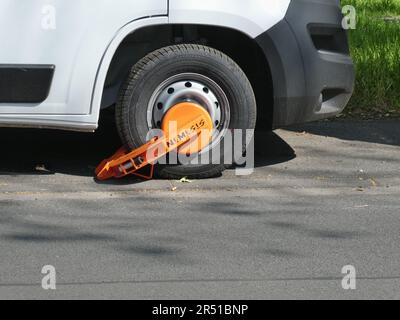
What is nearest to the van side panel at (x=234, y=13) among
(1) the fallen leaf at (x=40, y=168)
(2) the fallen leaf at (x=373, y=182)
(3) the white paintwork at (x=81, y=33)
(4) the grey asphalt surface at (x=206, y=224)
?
(3) the white paintwork at (x=81, y=33)

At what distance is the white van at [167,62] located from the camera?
7.36 meters

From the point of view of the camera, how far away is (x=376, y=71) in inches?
411

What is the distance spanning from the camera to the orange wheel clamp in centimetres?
759

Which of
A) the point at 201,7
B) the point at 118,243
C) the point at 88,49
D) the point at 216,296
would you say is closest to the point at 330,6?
the point at 201,7

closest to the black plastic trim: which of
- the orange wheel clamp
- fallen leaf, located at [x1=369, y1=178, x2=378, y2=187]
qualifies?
the orange wheel clamp

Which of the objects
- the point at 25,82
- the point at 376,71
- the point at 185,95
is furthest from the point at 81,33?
the point at 376,71

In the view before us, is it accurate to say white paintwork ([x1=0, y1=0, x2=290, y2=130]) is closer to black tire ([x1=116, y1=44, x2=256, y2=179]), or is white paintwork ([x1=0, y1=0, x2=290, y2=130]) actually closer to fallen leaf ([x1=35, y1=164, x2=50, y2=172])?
black tire ([x1=116, y1=44, x2=256, y2=179])

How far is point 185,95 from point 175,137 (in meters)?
0.29

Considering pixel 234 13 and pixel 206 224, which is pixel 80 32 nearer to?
pixel 234 13

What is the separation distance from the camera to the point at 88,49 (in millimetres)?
7387

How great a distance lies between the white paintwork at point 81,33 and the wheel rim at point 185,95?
1.26 ft

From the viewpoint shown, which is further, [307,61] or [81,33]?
[307,61]

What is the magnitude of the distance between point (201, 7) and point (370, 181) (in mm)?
1615

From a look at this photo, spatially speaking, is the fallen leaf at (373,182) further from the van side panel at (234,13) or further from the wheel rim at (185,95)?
the van side panel at (234,13)
